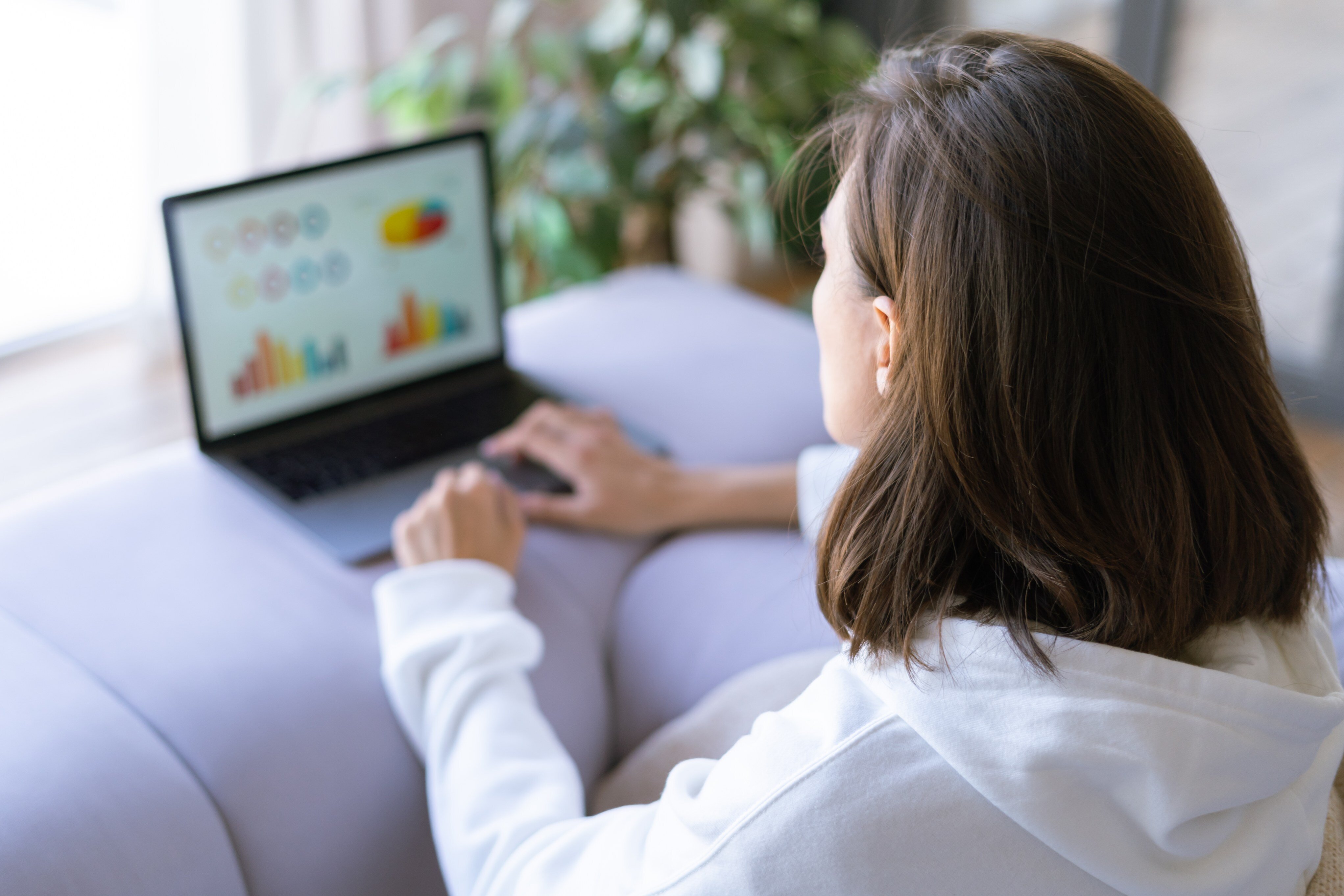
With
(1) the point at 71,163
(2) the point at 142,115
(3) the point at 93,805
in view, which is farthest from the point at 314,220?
(1) the point at 71,163

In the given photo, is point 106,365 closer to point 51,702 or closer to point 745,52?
point 745,52

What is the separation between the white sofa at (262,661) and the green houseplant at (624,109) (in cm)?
63

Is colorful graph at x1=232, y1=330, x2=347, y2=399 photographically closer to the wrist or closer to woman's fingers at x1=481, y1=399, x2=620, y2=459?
woman's fingers at x1=481, y1=399, x2=620, y2=459

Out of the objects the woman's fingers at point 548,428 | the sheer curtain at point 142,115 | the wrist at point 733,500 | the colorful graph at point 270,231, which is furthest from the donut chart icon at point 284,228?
the sheer curtain at point 142,115

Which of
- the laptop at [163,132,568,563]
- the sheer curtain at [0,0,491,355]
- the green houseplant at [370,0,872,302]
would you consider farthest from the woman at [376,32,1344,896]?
the sheer curtain at [0,0,491,355]

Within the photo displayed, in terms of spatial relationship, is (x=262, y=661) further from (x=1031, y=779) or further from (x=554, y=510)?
(x=1031, y=779)

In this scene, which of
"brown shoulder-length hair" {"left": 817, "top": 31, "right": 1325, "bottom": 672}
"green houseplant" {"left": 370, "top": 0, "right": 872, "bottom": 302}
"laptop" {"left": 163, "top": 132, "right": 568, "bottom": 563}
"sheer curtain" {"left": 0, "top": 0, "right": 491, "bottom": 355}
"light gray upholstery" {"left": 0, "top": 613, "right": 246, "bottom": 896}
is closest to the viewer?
"brown shoulder-length hair" {"left": 817, "top": 31, "right": 1325, "bottom": 672}

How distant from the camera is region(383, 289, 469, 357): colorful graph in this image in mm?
1257

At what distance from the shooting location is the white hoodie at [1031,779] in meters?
0.54

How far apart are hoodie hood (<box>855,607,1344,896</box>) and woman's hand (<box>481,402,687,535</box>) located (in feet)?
1.77

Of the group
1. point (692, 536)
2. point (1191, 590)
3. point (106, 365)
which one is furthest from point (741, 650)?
point (106, 365)

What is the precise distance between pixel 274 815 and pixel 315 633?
6.4 inches

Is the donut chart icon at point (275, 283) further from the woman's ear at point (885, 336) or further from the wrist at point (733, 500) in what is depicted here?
the woman's ear at point (885, 336)

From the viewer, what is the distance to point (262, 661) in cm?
87
